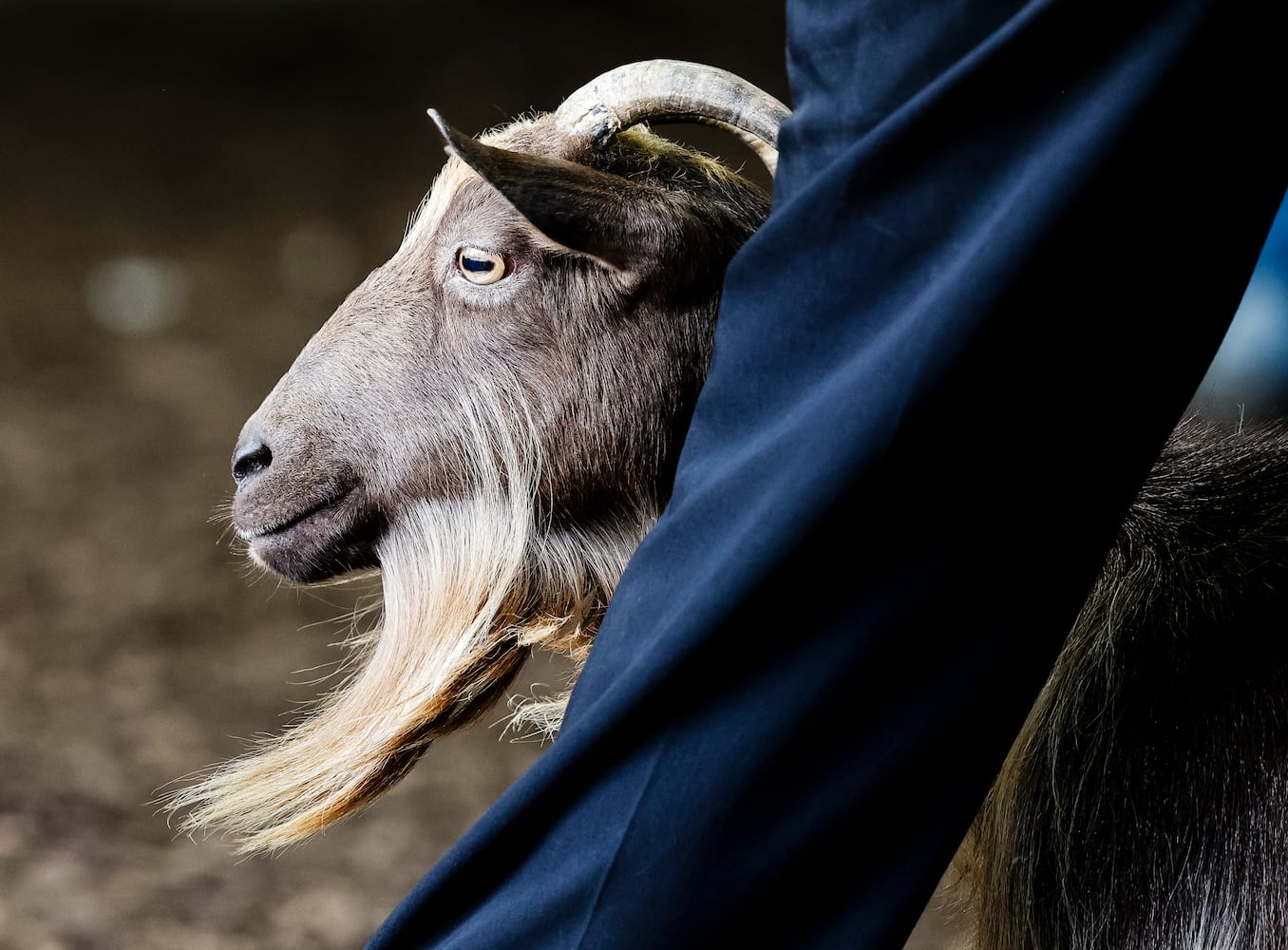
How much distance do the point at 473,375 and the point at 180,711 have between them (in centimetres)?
167

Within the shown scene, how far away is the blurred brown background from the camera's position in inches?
83.2

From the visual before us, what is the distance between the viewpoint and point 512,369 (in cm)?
68

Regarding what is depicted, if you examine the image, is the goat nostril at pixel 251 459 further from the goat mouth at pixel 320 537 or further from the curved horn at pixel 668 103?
the curved horn at pixel 668 103

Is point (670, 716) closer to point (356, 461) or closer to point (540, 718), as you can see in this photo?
point (356, 461)

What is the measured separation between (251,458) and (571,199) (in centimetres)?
27

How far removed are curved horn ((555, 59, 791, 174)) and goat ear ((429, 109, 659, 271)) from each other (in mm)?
46

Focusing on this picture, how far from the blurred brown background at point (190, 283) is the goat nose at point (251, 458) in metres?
1.42

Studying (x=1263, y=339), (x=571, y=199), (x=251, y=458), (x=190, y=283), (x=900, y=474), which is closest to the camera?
(x=900, y=474)

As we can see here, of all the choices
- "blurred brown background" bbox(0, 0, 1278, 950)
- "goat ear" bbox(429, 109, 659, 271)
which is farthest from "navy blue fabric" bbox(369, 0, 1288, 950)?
"blurred brown background" bbox(0, 0, 1278, 950)

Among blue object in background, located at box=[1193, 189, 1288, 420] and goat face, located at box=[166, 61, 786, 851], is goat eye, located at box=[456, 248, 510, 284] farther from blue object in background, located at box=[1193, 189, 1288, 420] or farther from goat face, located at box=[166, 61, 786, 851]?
blue object in background, located at box=[1193, 189, 1288, 420]

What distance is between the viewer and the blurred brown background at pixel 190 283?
→ 2113 millimetres

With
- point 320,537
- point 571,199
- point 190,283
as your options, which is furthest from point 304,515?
point 190,283

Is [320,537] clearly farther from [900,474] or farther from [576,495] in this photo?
[900,474]

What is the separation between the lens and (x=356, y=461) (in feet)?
2.28
